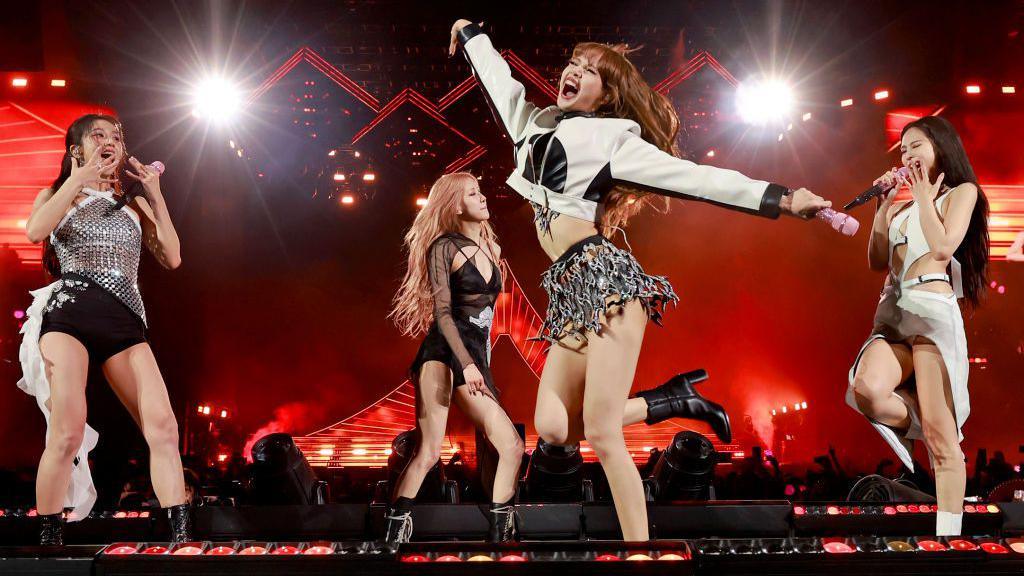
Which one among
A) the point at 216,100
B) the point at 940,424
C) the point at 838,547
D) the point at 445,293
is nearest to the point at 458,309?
the point at 445,293

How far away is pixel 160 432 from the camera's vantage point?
279 cm

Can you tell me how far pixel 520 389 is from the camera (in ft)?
34.3

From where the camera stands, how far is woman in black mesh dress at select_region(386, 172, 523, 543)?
3.07 metres

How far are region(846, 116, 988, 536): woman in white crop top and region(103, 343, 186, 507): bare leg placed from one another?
8.94 ft

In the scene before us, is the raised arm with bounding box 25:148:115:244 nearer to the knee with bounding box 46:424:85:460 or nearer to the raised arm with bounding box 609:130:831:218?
the knee with bounding box 46:424:85:460

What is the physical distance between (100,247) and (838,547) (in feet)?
9.27

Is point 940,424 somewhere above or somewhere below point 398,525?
above

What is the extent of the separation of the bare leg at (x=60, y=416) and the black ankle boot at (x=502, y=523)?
1.62 metres

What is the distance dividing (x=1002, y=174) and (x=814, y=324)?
2.99 meters

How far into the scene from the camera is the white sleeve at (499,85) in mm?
2641

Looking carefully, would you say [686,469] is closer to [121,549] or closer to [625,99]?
[625,99]

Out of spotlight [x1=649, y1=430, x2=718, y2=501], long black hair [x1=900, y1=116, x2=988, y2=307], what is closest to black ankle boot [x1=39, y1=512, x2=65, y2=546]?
spotlight [x1=649, y1=430, x2=718, y2=501]

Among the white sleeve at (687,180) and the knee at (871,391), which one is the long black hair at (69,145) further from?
the knee at (871,391)

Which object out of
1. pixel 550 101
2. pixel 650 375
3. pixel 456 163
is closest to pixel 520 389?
pixel 650 375
